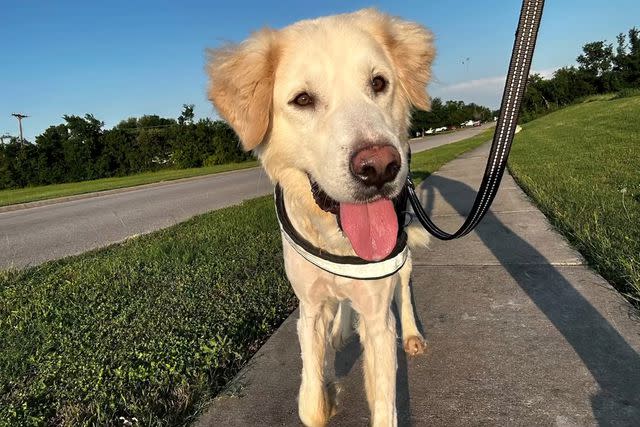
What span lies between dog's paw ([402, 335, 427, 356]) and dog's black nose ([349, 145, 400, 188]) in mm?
1470

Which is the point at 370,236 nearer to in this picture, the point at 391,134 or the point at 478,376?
the point at 391,134

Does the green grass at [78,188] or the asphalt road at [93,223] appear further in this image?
the green grass at [78,188]

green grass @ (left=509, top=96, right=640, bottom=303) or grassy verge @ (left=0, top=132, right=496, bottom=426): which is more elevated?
grassy verge @ (left=0, top=132, right=496, bottom=426)

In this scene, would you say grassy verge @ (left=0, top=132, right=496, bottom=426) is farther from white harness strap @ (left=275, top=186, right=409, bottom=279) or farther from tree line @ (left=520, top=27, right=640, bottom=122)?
tree line @ (left=520, top=27, right=640, bottom=122)

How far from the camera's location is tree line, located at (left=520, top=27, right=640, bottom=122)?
2594 inches

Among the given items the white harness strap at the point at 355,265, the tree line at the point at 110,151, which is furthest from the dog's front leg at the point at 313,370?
the tree line at the point at 110,151

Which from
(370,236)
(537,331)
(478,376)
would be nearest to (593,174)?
(537,331)

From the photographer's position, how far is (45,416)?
2373 mm

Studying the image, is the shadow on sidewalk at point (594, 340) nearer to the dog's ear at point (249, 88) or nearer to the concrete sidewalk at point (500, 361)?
the concrete sidewalk at point (500, 361)

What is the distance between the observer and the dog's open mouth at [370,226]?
215 centimetres

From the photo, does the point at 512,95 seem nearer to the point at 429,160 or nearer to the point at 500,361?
the point at 500,361

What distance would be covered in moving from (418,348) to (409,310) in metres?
0.33


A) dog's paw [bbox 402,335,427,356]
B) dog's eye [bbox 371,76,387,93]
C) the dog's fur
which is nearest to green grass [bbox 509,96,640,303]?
dog's paw [bbox 402,335,427,356]

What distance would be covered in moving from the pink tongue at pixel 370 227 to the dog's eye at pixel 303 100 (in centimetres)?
53
